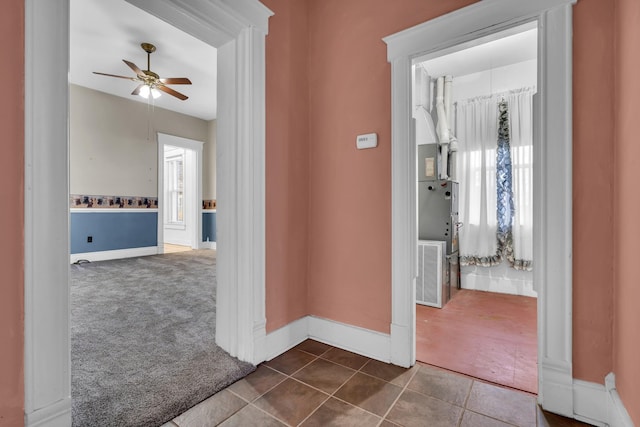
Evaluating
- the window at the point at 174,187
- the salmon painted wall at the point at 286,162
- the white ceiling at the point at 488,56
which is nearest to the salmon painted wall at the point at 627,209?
the salmon painted wall at the point at 286,162

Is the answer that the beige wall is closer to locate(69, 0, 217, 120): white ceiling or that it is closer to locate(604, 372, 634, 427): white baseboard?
locate(69, 0, 217, 120): white ceiling

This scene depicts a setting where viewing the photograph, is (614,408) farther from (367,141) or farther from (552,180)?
(367,141)

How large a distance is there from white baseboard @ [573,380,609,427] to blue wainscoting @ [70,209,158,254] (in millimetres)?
6215

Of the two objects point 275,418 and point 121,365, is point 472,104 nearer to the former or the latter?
point 275,418

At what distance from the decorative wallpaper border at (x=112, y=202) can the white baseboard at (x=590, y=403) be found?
6287mm

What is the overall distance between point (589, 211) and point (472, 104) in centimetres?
288

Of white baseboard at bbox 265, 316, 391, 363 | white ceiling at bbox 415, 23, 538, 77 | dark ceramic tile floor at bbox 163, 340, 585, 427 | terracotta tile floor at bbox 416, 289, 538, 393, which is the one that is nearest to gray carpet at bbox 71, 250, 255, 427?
dark ceramic tile floor at bbox 163, 340, 585, 427

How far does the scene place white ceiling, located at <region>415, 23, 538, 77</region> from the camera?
317 cm

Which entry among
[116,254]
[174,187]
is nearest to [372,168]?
[116,254]

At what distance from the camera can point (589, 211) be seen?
55.8 inches

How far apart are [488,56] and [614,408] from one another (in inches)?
137

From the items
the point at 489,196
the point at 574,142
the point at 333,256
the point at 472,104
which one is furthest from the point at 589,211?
the point at 472,104

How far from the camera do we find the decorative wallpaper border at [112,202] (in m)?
4.96

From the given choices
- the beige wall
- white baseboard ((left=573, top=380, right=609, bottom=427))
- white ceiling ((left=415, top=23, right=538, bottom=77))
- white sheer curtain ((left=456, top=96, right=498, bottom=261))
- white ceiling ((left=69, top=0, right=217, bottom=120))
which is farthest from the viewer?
the beige wall
